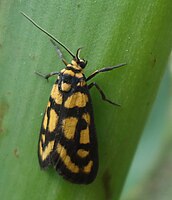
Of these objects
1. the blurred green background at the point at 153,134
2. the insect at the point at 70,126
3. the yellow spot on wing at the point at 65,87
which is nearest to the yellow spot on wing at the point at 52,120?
the insect at the point at 70,126

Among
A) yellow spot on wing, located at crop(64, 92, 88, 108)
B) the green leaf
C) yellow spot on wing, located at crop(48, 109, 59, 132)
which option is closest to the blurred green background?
yellow spot on wing, located at crop(64, 92, 88, 108)

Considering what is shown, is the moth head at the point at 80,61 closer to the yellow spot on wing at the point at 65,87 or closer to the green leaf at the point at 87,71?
the green leaf at the point at 87,71

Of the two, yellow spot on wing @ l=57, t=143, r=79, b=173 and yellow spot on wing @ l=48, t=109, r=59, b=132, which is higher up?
yellow spot on wing @ l=48, t=109, r=59, b=132

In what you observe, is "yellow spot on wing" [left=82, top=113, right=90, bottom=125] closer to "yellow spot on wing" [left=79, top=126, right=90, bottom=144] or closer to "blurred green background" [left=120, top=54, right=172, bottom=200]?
"yellow spot on wing" [left=79, top=126, right=90, bottom=144]

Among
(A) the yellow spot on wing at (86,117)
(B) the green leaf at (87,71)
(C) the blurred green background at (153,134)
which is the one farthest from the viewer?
(C) the blurred green background at (153,134)

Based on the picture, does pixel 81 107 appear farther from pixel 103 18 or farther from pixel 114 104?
pixel 103 18

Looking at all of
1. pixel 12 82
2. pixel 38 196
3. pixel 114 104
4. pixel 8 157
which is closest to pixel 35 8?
pixel 12 82


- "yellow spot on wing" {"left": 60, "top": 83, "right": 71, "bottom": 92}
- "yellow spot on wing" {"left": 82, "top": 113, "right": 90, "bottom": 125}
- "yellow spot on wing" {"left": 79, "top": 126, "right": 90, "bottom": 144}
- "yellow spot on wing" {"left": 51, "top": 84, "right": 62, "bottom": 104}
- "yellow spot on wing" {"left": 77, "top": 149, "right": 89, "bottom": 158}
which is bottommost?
"yellow spot on wing" {"left": 77, "top": 149, "right": 89, "bottom": 158}
